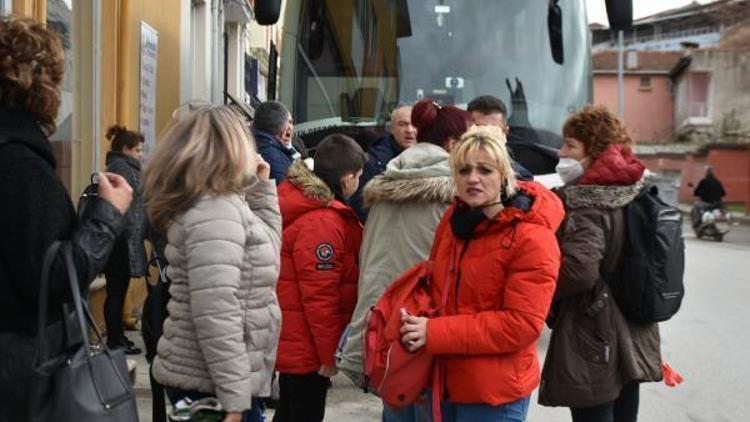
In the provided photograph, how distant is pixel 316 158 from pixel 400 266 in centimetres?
80

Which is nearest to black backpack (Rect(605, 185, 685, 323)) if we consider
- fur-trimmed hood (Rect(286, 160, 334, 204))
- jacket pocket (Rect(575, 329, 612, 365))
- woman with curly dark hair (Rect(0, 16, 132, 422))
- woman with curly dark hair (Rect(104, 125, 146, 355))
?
jacket pocket (Rect(575, 329, 612, 365))

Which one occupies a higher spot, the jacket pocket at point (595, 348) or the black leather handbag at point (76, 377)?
the black leather handbag at point (76, 377)

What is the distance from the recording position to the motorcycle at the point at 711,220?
25672mm

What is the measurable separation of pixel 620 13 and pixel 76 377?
6.70 metres

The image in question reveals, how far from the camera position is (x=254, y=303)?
340 centimetres

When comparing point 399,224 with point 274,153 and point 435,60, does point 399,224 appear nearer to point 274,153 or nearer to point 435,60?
point 274,153

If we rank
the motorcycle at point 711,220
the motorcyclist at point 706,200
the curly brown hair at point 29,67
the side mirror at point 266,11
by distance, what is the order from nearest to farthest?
the curly brown hair at point 29,67, the side mirror at point 266,11, the motorcycle at point 711,220, the motorcyclist at point 706,200

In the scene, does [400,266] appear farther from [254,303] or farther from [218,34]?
[218,34]

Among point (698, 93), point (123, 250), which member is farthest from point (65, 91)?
point (698, 93)

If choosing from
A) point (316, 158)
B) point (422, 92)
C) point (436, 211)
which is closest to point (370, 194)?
point (436, 211)

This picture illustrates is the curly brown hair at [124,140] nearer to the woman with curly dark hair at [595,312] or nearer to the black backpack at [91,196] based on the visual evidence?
the black backpack at [91,196]

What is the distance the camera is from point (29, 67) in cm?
281

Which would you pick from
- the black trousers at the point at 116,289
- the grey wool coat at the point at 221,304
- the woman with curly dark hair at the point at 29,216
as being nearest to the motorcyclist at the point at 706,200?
the black trousers at the point at 116,289

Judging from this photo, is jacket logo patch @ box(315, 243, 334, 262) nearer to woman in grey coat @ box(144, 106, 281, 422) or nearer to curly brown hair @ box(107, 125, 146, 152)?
woman in grey coat @ box(144, 106, 281, 422)
